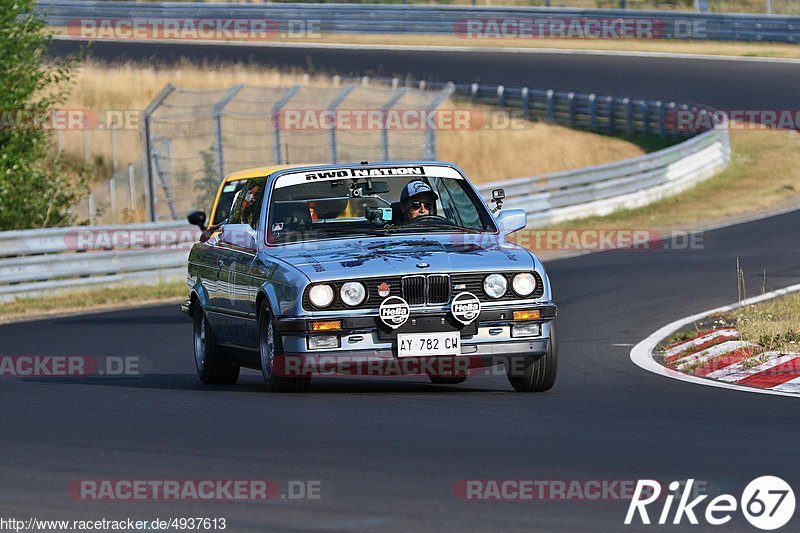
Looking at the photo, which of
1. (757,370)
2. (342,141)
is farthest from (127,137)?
(757,370)

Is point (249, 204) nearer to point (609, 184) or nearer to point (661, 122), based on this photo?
point (609, 184)

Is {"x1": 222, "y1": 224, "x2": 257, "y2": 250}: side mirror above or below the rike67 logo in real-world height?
above

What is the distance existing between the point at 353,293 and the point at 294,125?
21431 mm

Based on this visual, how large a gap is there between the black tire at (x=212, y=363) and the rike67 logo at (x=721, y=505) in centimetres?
566

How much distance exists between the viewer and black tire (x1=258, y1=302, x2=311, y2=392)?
10.1 meters

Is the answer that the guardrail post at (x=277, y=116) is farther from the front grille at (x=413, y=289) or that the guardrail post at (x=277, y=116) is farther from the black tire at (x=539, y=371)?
the front grille at (x=413, y=289)

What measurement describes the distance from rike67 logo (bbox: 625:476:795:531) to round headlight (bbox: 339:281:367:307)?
343cm

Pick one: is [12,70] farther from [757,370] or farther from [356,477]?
[356,477]

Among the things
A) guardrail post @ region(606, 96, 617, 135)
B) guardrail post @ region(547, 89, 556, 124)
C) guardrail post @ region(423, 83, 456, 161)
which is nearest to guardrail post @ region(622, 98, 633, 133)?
guardrail post @ region(606, 96, 617, 135)

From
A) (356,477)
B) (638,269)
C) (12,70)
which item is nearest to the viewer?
(356,477)

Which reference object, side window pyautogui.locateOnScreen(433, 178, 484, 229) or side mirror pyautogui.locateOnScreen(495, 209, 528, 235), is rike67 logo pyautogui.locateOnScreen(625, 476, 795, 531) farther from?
side window pyautogui.locateOnScreen(433, 178, 484, 229)

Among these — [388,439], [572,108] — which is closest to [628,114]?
[572,108]

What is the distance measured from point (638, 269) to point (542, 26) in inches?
1197

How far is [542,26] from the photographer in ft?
164
